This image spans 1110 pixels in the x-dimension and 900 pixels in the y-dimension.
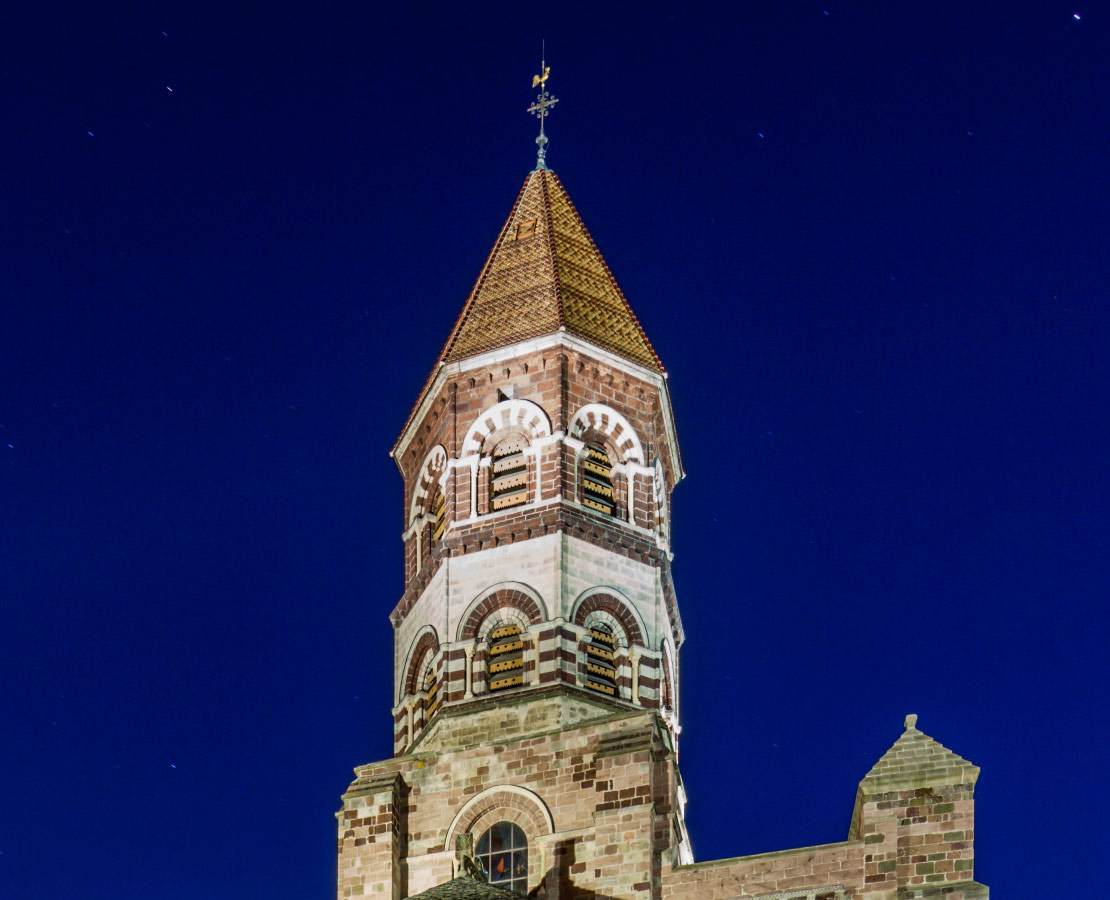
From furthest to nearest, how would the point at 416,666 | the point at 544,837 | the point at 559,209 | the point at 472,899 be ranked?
the point at 559,209, the point at 416,666, the point at 544,837, the point at 472,899

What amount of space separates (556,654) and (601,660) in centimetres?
134

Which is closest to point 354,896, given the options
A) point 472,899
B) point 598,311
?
point 472,899

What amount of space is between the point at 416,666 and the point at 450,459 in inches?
180

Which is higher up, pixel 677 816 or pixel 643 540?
pixel 643 540

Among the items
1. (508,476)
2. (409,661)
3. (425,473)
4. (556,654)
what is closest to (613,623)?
(556,654)

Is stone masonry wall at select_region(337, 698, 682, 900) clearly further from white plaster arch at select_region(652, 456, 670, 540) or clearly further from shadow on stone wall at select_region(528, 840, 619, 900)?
white plaster arch at select_region(652, 456, 670, 540)

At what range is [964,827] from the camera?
165 feet

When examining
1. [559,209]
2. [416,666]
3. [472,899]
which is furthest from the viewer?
[559,209]

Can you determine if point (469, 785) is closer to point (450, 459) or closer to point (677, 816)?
point (677, 816)

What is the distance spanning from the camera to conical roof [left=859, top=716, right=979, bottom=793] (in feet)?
166

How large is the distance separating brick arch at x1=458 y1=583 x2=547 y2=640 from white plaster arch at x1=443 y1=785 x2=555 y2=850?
3667 mm

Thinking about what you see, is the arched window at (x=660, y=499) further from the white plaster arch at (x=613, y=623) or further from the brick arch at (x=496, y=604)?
the brick arch at (x=496, y=604)

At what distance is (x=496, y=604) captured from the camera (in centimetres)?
5622

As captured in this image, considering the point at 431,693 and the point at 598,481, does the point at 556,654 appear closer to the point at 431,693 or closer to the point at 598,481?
the point at 431,693
